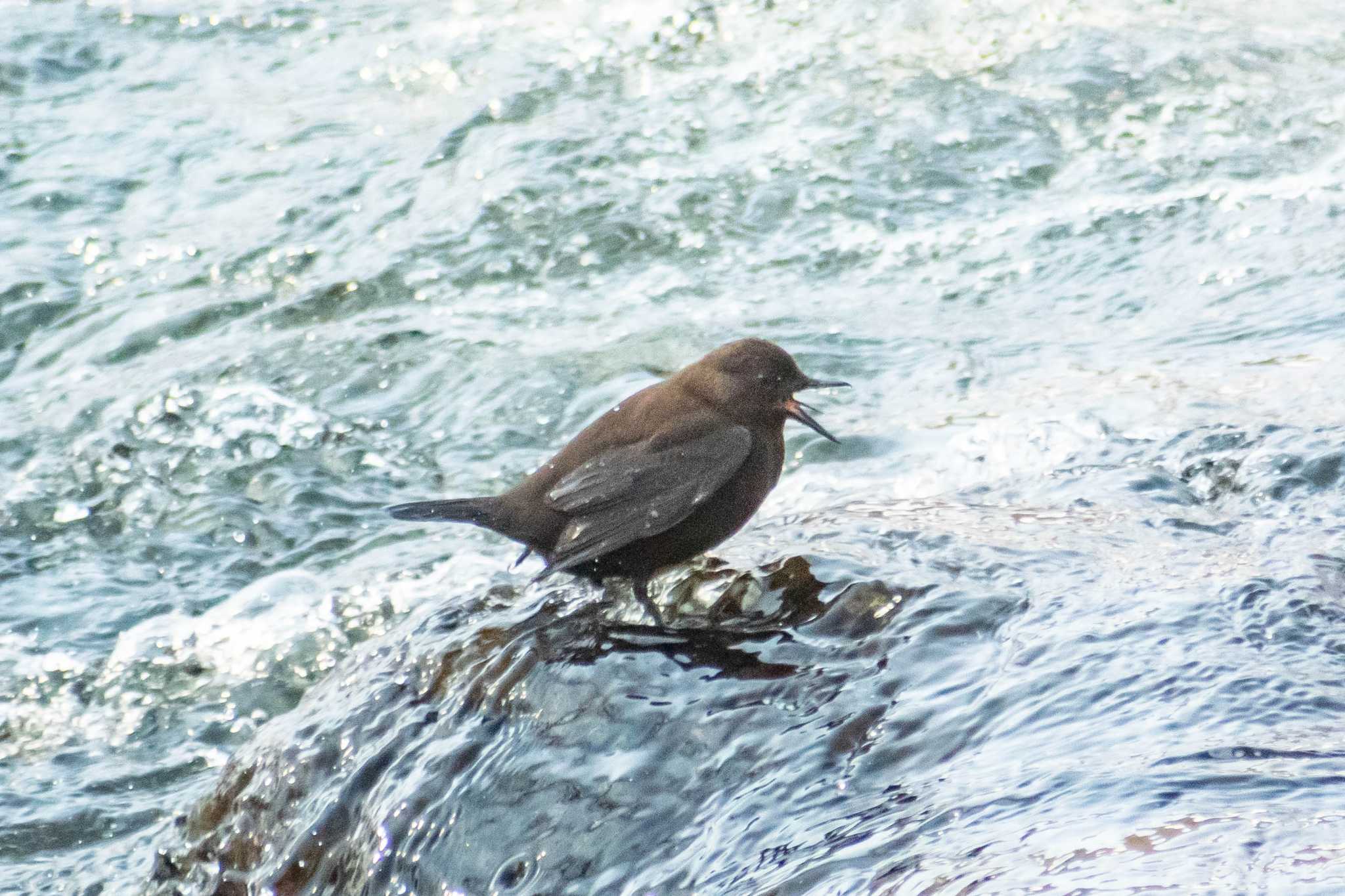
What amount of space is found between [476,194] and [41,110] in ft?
9.18

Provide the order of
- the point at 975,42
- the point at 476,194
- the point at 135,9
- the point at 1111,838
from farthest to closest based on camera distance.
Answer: the point at 135,9 → the point at 975,42 → the point at 476,194 → the point at 1111,838

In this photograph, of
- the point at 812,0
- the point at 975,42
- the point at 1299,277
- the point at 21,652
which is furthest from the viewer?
the point at 812,0

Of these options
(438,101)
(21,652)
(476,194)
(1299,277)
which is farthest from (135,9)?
(1299,277)

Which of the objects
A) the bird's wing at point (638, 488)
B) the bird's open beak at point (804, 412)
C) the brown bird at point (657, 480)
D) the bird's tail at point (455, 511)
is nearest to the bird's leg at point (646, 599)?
the brown bird at point (657, 480)

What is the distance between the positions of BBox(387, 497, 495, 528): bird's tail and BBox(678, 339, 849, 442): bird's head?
54 centimetres

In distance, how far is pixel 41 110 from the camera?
867 centimetres

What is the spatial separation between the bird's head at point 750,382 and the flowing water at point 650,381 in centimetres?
31

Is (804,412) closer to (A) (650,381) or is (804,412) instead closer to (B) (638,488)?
(B) (638,488)

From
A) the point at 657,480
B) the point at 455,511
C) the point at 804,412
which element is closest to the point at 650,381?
the point at 804,412

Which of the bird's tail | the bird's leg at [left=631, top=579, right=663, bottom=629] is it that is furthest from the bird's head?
the bird's tail

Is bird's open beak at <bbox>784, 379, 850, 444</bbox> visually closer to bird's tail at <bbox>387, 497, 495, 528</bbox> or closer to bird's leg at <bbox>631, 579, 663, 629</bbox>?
bird's leg at <bbox>631, 579, 663, 629</bbox>

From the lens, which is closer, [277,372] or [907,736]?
[907,736]

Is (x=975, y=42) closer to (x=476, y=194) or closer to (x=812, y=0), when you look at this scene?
(x=812, y=0)

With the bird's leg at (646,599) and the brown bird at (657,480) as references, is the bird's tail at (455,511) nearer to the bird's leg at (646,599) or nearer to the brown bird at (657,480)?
the brown bird at (657,480)
